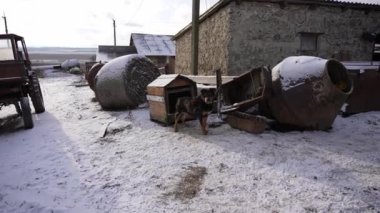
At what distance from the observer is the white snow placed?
586 cm

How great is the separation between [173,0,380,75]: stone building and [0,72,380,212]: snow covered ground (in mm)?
4684

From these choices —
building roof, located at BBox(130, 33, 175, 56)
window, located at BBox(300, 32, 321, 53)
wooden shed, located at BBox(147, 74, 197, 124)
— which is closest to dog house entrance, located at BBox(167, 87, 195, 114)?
wooden shed, located at BBox(147, 74, 197, 124)

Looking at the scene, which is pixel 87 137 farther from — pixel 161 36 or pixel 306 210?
pixel 161 36

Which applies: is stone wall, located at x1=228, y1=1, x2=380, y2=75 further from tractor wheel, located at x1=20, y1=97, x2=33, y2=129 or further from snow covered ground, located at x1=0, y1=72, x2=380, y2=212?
tractor wheel, located at x1=20, y1=97, x2=33, y2=129

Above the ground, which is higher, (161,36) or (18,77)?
(161,36)

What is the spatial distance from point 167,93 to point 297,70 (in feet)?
8.68

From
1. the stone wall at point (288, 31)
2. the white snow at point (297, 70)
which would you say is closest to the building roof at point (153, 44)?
the stone wall at point (288, 31)

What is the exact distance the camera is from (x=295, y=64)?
6227 millimetres

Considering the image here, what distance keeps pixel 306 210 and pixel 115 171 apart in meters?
2.59

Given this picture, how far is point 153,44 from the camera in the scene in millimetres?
30750

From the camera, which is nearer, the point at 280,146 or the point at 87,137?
the point at 280,146

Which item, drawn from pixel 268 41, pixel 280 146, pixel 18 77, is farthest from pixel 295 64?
pixel 18 77

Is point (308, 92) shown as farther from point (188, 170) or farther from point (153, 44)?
point (153, 44)

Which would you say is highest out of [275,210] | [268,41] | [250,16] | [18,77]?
[250,16]
